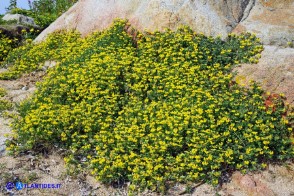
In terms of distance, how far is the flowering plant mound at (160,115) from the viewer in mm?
5750

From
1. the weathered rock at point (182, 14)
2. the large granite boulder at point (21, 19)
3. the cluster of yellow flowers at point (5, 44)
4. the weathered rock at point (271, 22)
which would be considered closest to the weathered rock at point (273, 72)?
the weathered rock at point (271, 22)

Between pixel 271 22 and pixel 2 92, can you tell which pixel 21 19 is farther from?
pixel 271 22

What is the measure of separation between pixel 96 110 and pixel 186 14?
112 inches

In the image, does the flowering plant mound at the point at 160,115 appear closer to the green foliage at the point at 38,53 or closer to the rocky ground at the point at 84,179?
the rocky ground at the point at 84,179

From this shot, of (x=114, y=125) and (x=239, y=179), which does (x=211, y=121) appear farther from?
(x=114, y=125)

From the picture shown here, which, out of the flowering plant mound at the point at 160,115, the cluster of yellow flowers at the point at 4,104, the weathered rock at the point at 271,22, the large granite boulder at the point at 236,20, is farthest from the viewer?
the weathered rock at the point at 271,22

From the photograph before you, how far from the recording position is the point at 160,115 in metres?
6.16

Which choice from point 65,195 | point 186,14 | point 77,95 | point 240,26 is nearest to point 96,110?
point 77,95

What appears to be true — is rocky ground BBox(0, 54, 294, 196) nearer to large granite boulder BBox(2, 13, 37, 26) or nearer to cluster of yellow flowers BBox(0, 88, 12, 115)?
cluster of yellow flowers BBox(0, 88, 12, 115)

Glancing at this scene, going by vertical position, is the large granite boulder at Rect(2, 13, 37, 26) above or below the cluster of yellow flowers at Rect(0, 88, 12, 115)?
above

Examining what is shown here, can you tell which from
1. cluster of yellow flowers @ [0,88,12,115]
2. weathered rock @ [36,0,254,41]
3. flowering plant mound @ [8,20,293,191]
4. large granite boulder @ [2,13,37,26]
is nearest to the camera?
flowering plant mound @ [8,20,293,191]

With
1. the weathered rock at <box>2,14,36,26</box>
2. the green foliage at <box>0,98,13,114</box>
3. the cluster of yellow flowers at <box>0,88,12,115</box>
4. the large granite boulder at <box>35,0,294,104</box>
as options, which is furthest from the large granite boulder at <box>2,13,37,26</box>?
the green foliage at <box>0,98,13,114</box>

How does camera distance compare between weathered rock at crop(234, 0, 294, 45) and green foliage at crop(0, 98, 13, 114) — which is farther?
weathered rock at crop(234, 0, 294, 45)

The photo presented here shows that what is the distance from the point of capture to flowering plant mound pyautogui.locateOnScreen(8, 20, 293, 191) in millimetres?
5750
